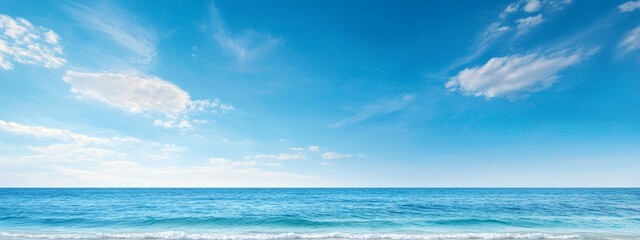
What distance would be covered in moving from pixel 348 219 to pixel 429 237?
29.0 ft

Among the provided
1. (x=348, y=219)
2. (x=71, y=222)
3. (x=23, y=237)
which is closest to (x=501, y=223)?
(x=348, y=219)

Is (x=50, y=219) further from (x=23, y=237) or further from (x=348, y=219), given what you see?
(x=348, y=219)

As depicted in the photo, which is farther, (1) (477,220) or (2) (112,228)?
(1) (477,220)

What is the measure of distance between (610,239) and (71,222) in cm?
3402

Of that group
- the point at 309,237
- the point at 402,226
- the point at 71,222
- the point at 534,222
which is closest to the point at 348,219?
the point at 402,226

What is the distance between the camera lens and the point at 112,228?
19.8 meters

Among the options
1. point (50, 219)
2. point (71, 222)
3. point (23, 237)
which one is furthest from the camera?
point (50, 219)

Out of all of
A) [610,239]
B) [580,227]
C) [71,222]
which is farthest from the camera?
[71,222]

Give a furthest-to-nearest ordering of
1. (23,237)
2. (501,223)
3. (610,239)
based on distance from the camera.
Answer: (501,223) → (23,237) → (610,239)

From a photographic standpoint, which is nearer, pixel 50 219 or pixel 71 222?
pixel 71 222

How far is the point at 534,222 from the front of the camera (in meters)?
21.7

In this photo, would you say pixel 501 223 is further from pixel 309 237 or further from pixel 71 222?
pixel 71 222

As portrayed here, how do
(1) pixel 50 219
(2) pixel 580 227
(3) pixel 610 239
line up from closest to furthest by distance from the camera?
(3) pixel 610 239, (2) pixel 580 227, (1) pixel 50 219

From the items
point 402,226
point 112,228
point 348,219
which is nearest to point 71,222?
point 112,228
